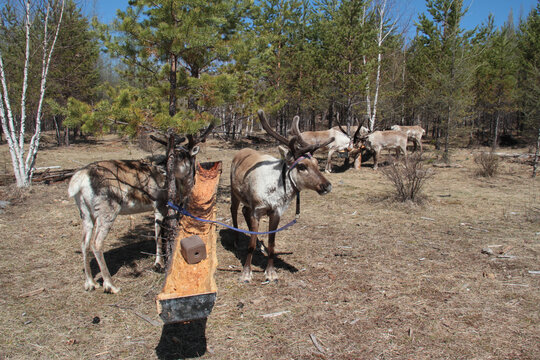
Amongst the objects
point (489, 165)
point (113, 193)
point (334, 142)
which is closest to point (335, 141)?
point (334, 142)

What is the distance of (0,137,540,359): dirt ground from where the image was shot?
3787mm

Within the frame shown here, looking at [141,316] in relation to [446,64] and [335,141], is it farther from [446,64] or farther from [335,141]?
[446,64]

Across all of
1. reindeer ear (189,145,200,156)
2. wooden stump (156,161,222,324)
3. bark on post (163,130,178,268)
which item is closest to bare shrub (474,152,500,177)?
wooden stump (156,161,222,324)

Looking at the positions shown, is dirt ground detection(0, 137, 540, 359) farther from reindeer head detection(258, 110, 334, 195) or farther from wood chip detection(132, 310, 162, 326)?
reindeer head detection(258, 110, 334, 195)

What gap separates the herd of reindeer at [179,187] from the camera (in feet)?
15.9

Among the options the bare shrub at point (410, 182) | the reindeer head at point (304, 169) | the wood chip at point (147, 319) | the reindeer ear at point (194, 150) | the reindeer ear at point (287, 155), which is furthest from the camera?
the bare shrub at point (410, 182)

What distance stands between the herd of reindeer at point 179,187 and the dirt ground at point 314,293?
581mm

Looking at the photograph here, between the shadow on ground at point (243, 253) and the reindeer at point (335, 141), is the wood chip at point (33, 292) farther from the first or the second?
the reindeer at point (335, 141)

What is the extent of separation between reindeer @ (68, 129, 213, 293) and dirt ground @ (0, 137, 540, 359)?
582 millimetres

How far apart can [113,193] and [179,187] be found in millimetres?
1248

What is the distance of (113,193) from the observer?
4.99 metres

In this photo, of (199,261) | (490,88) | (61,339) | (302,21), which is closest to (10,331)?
(61,339)

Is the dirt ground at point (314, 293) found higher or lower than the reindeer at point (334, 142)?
lower

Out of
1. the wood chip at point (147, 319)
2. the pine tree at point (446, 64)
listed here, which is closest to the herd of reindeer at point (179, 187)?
the wood chip at point (147, 319)
